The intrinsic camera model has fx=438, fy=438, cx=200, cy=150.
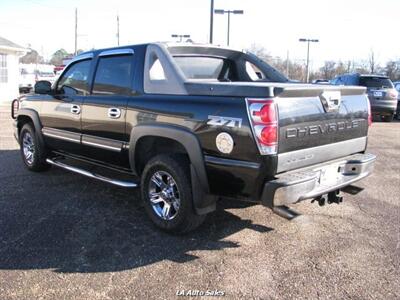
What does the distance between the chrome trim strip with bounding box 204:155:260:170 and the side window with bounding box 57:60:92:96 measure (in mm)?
2300

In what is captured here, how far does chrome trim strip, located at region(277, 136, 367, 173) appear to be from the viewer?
366 cm

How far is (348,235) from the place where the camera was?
450cm

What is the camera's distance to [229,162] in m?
3.70

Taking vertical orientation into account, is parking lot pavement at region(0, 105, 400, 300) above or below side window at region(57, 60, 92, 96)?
below

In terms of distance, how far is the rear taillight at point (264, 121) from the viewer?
3486 mm

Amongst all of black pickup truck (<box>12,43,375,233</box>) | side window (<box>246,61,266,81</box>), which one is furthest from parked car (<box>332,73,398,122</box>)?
black pickup truck (<box>12,43,375,233</box>)

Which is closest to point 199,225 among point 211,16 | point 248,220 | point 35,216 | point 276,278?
point 248,220

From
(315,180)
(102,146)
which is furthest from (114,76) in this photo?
(315,180)

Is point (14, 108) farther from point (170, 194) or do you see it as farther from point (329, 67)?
point (329, 67)

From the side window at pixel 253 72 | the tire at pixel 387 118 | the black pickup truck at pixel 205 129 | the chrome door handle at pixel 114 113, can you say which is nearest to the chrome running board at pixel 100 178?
the black pickup truck at pixel 205 129

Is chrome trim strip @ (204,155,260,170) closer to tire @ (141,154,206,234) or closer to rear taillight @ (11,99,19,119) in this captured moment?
tire @ (141,154,206,234)

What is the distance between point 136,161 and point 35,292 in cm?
182

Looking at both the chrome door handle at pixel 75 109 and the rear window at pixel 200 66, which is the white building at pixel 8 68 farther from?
Result: the rear window at pixel 200 66

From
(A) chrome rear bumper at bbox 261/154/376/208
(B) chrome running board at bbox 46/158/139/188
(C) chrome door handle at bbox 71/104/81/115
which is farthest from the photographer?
(C) chrome door handle at bbox 71/104/81/115
